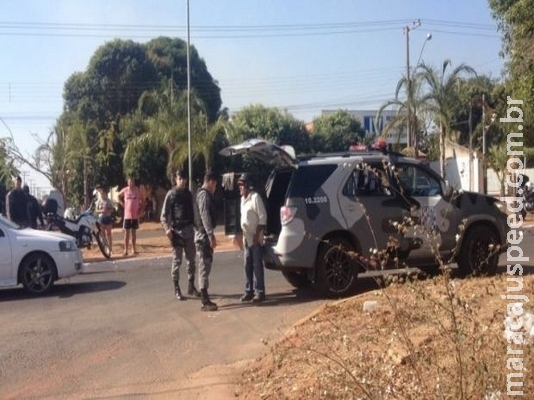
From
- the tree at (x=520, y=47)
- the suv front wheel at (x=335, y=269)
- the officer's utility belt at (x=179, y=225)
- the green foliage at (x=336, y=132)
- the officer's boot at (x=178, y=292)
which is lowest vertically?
the officer's boot at (x=178, y=292)

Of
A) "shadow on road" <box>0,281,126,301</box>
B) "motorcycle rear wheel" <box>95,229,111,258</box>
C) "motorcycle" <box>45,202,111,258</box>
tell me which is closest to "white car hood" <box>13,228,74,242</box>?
"shadow on road" <box>0,281,126,301</box>

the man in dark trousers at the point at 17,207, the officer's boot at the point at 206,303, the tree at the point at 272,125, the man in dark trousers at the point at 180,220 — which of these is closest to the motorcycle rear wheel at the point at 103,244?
the man in dark trousers at the point at 17,207

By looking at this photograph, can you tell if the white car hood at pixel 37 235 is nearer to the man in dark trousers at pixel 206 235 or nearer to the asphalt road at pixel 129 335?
the asphalt road at pixel 129 335

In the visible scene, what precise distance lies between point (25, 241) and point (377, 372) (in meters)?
8.52

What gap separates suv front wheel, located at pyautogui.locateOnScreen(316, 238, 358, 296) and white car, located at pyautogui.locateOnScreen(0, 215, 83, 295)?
453cm

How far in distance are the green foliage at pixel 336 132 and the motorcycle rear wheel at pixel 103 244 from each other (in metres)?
34.5

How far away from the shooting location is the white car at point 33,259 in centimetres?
1259

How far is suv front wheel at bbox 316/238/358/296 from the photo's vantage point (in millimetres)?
10703

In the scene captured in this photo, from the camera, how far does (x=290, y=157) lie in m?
11.1

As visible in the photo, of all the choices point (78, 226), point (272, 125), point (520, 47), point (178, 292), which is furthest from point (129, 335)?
point (272, 125)

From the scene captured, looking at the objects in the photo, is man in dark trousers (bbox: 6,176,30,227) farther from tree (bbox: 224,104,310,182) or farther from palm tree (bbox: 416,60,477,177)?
tree (bbox: 224,104,310,182)

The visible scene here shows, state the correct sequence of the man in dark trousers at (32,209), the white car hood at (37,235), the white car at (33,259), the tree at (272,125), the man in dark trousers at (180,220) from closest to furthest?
the man in dark trousers at (180,220) → the white car at (33,259) → the white car hood at (37,235) → the man in dark trousers at (32,209) → the tree at (272,125)

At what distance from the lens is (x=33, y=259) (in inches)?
504

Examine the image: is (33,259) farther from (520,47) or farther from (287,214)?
(520,47)
